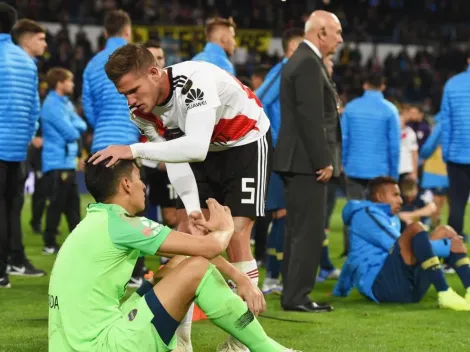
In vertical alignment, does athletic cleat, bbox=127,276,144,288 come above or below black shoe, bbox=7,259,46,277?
above

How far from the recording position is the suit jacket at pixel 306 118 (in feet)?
22.4

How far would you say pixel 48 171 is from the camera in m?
10.5

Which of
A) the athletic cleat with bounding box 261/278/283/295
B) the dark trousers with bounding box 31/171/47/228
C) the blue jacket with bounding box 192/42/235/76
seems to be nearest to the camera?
the athletic cleat with bounding box 261/278/283/295

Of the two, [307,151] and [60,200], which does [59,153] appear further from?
[307,151]

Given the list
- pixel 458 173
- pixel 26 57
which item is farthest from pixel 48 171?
pixel 458 173

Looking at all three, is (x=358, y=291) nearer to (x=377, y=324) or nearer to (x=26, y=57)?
(x=377, y=324)

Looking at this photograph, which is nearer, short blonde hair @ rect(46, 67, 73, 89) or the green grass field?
the green grass field

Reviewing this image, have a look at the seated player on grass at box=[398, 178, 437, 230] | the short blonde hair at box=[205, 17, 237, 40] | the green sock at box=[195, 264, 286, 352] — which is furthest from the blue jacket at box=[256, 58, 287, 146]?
the green sock at box=[195, 264, 286, 352]

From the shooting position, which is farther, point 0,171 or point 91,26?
point 91,26

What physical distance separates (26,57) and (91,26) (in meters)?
18.4

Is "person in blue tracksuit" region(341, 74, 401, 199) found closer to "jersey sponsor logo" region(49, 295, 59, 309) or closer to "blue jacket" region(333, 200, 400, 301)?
"blue jacket" region(333, 200, 400, 301)

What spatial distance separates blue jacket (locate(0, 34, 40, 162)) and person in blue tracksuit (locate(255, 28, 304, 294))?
6.83 feet

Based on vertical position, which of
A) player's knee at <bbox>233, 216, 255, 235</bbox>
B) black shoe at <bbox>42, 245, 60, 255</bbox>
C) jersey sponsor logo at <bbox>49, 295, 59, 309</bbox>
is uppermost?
player's knee at <bbox>233, 216, 255, 235</bbox>

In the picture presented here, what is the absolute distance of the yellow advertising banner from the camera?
86.7 ft
